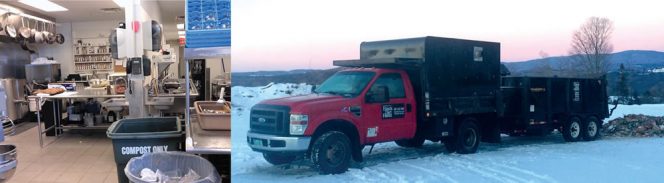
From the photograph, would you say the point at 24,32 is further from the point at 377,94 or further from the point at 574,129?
the point at 574,129

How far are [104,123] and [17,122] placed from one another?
2498 millimetres

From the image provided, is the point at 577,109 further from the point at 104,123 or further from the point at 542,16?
the point at 104,123

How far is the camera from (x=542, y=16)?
7.32 ft

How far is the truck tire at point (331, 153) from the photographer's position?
6.89 feet

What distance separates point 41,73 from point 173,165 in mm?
8301

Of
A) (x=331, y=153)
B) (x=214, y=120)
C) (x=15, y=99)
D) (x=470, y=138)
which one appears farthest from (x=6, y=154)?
(x=15, y=99)

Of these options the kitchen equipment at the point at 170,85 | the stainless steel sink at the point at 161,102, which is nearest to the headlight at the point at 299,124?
the stainless steel sink at the point at 161,102

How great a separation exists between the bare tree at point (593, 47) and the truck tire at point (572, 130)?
0.27m

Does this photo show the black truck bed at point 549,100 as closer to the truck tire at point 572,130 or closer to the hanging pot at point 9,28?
the truck tire at point 572,130

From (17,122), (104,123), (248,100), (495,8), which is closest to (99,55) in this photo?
(17,122)

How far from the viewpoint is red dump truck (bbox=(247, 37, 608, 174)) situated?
2107 millimetres

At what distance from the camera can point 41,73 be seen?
9.16m

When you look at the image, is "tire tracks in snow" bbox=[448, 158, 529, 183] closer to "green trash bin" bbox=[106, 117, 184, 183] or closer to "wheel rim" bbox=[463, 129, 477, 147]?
"wheel rim" bbox=[463, 129, 477, 147]

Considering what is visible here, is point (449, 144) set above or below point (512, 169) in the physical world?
above
